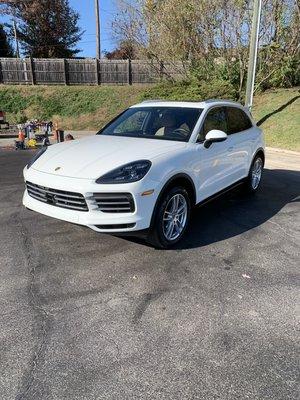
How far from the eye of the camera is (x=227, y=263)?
4.23 metres

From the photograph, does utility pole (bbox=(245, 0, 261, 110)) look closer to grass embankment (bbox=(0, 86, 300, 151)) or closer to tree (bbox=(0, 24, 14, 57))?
grass embankment (bbox=(0, 86, 300, 151))

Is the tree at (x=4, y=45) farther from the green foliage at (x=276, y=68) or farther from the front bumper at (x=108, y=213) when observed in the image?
the front bumper at (x=108, y=213)

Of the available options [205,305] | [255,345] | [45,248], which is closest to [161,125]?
[45,248]

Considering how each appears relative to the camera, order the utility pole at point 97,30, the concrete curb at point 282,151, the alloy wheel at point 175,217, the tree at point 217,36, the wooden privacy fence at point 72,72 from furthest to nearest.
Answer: the utility pole at point 97,30 < the wooden privacy fence at point 72,72 < the tree at point 217,36 < the concrete curb at point 282,151 < the alloy wheel at point 175,217

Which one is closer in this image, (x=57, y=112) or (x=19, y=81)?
(x=57, y=112)

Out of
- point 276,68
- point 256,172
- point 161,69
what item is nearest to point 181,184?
point 256,172

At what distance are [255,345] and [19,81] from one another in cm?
2619

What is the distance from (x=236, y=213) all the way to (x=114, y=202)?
2700mm

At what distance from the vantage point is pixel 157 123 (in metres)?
5.27

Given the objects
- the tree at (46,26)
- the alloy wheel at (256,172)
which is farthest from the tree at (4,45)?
the alloy wheel at (256,172)

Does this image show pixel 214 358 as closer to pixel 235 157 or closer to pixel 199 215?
pixel 199 215

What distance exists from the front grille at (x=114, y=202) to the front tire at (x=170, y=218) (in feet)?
1.17

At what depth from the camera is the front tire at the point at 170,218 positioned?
4.16 meters

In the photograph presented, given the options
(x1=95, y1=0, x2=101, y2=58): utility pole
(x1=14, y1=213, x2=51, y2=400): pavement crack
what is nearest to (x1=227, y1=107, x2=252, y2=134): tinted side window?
(x1=14, y1=213, x2=51, y2=400): pavement crack
